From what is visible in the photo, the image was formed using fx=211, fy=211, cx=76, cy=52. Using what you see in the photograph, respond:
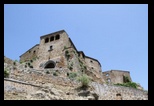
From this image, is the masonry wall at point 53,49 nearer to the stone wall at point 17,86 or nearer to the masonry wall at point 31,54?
the masonry wall at point 31,54

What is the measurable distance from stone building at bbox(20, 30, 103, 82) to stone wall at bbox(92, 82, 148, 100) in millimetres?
10975

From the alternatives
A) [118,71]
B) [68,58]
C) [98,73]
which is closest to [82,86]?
[68,58]

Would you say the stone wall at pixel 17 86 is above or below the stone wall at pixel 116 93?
above

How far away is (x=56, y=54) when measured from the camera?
1184 inches

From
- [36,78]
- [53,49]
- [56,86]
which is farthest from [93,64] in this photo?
[36,78]

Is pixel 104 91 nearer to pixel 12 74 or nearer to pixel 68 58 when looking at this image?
pixel 12 74

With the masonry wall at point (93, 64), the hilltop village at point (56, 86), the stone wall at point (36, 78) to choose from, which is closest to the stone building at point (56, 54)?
the hilltop village at point (56, 86)

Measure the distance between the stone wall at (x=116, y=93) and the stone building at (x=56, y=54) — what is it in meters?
11.0

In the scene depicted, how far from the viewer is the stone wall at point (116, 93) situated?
607 inches

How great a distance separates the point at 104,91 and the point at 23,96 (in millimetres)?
6771

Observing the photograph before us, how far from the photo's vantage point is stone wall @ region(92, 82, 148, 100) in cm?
1541

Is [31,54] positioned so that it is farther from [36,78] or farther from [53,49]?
[36,78]
